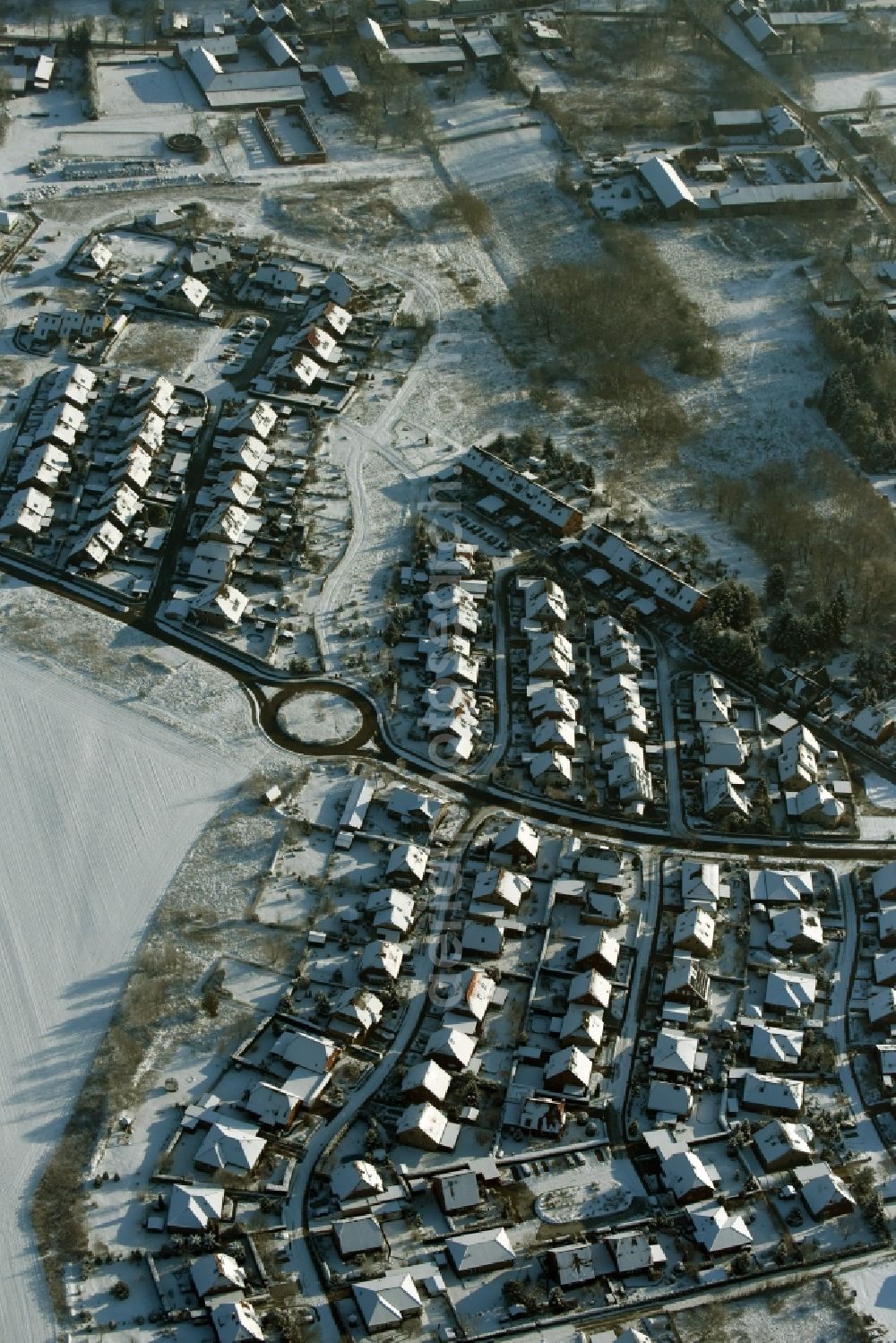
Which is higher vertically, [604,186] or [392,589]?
[604,186]

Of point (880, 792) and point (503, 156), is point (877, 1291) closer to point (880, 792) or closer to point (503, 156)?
point (880, 792)

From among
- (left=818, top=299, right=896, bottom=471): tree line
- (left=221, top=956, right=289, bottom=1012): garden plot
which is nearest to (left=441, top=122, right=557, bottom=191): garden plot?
(left=818, top=299, right=896, bottom=471): tree line

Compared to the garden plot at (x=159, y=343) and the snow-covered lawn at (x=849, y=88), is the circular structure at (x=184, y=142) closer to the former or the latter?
the garden plot at (x=159, y=343)

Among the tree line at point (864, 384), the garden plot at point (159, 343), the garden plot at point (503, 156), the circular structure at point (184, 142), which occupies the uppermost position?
the circular structure at point (184, 142)

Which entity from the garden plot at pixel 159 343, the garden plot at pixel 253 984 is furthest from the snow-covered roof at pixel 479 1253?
the garden plot at pixel 159 343

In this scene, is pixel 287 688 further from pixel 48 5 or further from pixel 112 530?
pixel 48 5

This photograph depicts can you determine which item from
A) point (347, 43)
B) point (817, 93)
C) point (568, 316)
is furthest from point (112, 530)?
point (817, 93)
